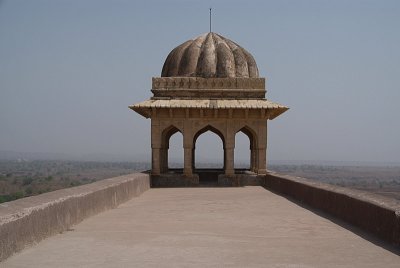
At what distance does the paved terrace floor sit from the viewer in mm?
6266

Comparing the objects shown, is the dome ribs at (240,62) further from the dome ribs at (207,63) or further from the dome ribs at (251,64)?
the dome ribs at (207,63)

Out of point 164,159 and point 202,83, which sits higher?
point 202,83

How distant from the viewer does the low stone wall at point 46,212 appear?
20.4 ft

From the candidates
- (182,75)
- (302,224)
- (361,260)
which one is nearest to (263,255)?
(361,260)

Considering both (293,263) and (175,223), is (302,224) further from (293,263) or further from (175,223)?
(293,263)

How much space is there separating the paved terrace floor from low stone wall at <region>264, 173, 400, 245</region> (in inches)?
9.1

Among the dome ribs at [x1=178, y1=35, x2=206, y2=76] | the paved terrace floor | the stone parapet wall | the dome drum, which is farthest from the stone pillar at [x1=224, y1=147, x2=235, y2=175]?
the paved terrace floor

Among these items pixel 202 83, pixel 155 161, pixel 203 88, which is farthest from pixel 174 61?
pixel 155 161

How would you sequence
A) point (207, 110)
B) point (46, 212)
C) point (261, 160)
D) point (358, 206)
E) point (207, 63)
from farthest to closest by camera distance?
point (207, 63) < point (261, 160) < point (207, 110) < point (358, 206) < point (46, 212)

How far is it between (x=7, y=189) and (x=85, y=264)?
4110 inches

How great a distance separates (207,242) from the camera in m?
7.50

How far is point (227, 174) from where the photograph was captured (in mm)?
18109

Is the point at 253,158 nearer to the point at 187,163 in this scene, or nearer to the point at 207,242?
the point at 187,163

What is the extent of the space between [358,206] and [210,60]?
34.8 ft
